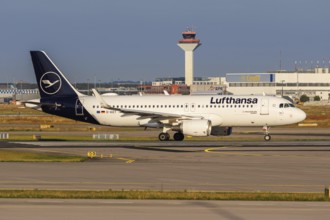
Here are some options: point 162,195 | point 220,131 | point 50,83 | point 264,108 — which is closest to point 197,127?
point 220,131

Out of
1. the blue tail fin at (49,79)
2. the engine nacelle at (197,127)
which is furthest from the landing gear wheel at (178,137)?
the blue tail fin at (49,79)

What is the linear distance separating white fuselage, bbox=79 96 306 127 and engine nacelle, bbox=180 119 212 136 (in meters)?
2.96

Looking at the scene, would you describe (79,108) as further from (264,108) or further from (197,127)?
(264,108)

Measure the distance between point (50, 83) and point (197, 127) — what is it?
15.2m

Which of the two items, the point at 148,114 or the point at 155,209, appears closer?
the point at 155,209

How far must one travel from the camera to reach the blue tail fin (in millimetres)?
66562

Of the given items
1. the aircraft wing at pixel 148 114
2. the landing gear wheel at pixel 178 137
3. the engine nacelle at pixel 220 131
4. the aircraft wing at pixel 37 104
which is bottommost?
the landing gear wheel at pixel 178 137

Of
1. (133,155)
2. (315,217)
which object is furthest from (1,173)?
(315,217)

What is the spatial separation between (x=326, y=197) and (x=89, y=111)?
40.6 m

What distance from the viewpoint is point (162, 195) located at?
1080 inches

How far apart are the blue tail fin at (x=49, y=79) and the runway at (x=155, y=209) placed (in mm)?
41097

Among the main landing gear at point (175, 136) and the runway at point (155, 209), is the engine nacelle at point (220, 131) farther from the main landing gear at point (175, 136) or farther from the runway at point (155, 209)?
the runway at point (155, 209)

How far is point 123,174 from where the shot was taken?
119 ft

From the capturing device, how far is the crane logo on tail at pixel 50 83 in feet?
219
